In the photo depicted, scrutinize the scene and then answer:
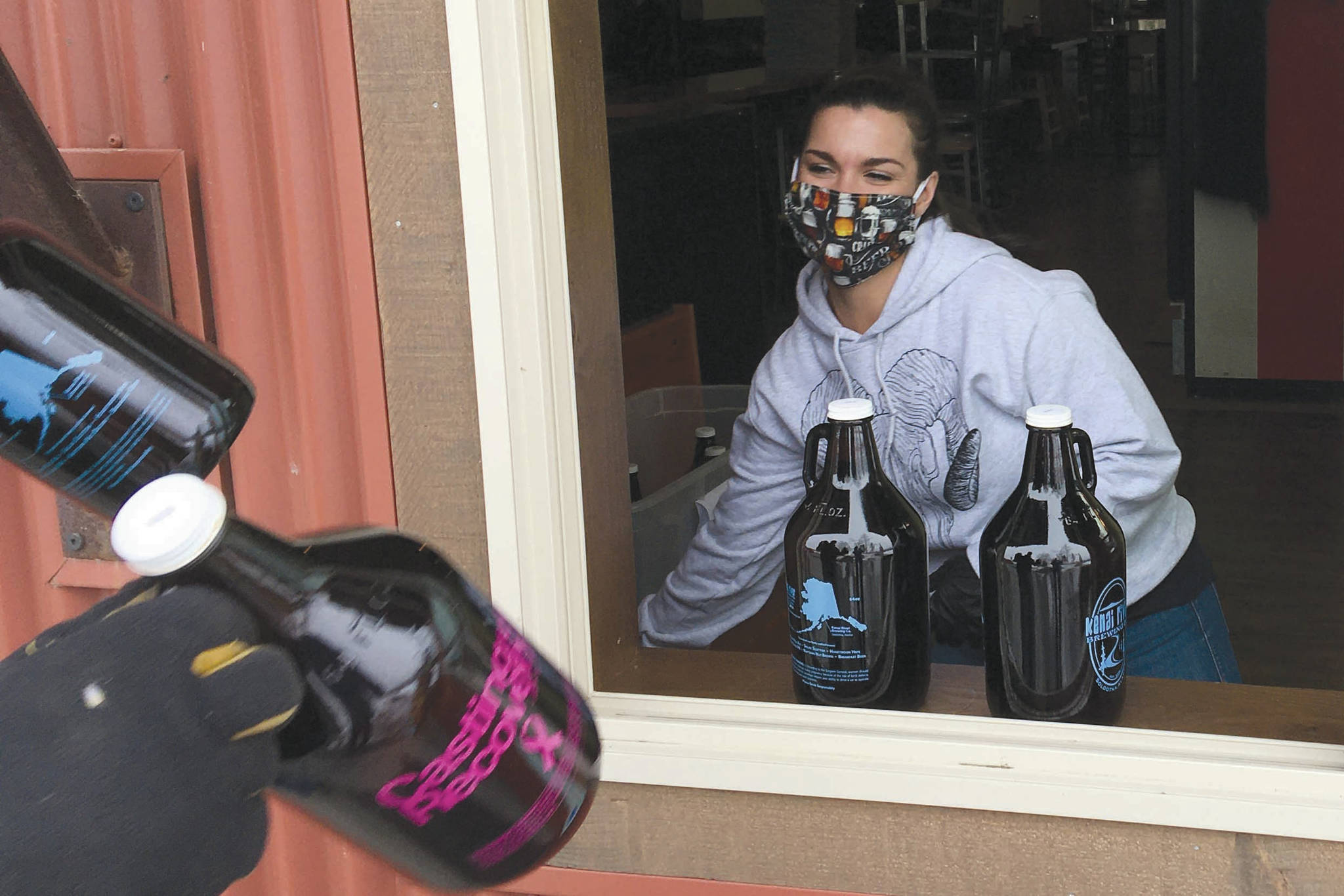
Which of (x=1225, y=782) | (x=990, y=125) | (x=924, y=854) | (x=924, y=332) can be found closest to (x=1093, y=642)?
(x=1225, y=782)

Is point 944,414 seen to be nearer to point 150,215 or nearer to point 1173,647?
point 1173,647

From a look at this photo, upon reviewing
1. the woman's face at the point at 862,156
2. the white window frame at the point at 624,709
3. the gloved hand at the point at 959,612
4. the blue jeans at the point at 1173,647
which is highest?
the woman's face at the point at 862,156

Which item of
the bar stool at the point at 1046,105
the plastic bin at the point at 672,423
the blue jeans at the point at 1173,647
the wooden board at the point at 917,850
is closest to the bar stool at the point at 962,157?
the bar stool at the point at 1046,105

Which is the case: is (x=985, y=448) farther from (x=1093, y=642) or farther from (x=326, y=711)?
(x=326, y=711)

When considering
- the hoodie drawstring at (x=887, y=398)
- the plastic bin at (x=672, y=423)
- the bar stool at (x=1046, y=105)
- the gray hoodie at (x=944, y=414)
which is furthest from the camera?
the bar stool at (x=1046, y=105)

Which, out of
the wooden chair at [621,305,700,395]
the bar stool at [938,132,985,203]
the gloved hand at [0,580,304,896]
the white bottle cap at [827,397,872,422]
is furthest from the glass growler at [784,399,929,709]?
the bar stool at [938,132,985,203]

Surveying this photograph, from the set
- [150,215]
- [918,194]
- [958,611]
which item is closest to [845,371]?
[918,194]

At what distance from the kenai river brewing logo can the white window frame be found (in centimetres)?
7

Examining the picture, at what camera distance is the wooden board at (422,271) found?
149 centimetres

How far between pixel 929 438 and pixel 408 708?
139 centimetres

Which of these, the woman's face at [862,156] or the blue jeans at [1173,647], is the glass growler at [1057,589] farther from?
the woman's face at [862,156]

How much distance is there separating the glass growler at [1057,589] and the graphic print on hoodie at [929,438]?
57 cm

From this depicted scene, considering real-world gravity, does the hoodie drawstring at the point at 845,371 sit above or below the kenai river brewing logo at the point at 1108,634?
above

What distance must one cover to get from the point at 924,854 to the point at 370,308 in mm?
892
